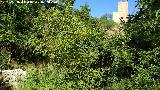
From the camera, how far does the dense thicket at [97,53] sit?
15.5 metres

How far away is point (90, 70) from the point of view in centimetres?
1559

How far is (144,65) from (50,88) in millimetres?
3813

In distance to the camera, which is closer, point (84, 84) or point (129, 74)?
point (84, 84)

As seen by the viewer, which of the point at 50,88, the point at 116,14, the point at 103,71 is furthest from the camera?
the point at 116,14

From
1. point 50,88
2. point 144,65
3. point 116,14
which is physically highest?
point 116,14

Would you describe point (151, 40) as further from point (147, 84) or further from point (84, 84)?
point (84, 84)

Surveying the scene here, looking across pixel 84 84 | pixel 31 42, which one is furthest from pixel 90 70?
pixel 31 42

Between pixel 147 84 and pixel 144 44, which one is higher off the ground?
pixel 144 44

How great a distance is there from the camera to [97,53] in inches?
626

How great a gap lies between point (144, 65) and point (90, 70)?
215 cm

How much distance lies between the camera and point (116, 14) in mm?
57188

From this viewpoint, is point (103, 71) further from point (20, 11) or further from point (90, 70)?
point (20, 11)

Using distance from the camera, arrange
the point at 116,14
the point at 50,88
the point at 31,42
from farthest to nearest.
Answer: the point at 116,14, the point at 31,42, the point at 50,88

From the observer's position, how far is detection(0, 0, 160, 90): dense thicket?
15.5m
